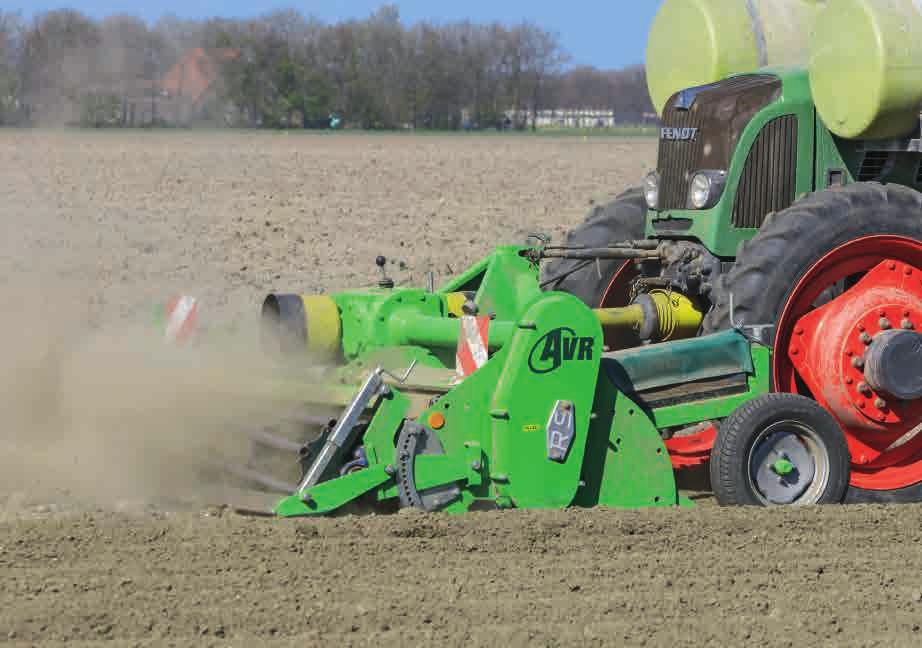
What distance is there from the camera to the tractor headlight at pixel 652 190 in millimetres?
7980

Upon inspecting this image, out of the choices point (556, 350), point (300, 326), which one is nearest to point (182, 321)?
point (300, 326)

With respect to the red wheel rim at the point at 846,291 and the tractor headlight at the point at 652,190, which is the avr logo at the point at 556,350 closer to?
the red wheel rim at the point at 846,291

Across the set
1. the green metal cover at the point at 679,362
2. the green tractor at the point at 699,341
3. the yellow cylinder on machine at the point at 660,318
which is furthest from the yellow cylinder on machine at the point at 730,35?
the green metal cover at the point at 679,362

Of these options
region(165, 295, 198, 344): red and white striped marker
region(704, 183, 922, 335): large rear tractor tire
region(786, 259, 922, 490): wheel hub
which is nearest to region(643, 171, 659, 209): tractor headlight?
region(704, 183, 922, 335): large rear tractor tire

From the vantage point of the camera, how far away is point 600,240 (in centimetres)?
834

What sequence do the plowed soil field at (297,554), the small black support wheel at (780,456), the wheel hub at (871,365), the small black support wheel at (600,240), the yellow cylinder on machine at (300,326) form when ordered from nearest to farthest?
the plowed soil field at (297,554), the small black support wheel at (780,456), the wheel hub at (871,365), the yellow cylinder on machine at (300,326), the small black support wheel at (600,240)

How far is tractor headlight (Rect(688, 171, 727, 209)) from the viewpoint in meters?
7.41

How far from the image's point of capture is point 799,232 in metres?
6.61

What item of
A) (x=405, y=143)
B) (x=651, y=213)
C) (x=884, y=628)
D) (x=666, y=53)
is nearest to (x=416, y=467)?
(x=884, y=628)

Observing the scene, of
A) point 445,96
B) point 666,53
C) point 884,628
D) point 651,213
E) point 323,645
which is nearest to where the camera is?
point 323,645

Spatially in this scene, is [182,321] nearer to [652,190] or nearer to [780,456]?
[652,190]

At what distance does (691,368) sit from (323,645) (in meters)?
2.65

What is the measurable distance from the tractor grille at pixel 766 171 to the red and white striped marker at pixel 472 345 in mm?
1622

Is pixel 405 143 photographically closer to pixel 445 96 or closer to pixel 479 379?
pixel 445 96
